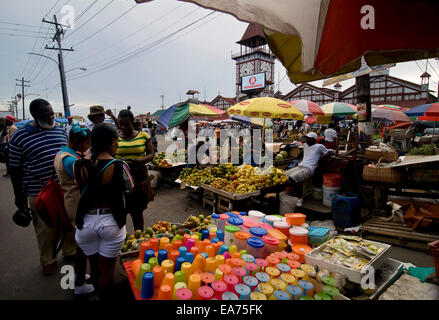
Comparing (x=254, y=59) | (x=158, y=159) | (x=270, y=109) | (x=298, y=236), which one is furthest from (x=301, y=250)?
(x=254, y=59)

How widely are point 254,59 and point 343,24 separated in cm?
5955

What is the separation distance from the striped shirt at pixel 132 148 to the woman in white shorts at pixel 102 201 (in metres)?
1.39

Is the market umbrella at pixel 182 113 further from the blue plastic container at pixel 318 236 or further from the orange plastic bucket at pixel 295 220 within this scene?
the blue plastic container at pixel 318 236

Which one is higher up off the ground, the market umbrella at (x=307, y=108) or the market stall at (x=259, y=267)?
the market umbrella at (x=307, y=108)

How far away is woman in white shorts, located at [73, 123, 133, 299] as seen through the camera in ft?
6.15

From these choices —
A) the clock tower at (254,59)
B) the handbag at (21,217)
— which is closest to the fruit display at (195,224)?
the handbag at (21,217)

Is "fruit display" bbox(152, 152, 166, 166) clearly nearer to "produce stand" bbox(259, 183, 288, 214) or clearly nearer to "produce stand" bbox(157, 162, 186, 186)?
"produce stand" bbox(157, 162, 186, 186)

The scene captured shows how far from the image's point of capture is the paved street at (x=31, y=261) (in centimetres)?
274

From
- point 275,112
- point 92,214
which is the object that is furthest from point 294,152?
point 92,214

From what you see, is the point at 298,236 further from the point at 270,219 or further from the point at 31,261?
the point at 31,261

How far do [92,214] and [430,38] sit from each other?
8.60ft

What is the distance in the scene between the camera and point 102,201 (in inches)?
76.7

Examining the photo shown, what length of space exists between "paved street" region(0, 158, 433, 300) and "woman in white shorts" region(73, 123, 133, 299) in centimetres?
81
